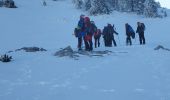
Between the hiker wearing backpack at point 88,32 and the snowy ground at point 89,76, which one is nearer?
the snowy ground at point 89,76

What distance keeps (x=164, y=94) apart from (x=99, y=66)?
14.1ft

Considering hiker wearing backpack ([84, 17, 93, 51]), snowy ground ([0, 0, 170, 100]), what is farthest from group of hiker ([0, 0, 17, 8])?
hiker wearing backpack ([84, 17, 93, 51])

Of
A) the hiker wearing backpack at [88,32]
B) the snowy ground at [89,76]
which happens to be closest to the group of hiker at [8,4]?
the snowy ground at [89,76]

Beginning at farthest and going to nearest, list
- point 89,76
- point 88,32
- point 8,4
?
point 8,4
point 88,32
point 89,76

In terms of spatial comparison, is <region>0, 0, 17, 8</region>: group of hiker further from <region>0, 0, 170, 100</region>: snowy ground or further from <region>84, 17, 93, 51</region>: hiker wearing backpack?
<region>84, 17, 93, 51</region>: hiker wearing backpack

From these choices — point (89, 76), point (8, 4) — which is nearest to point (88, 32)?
point (89, 76)

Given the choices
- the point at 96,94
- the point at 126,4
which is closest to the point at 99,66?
the point at 96,94

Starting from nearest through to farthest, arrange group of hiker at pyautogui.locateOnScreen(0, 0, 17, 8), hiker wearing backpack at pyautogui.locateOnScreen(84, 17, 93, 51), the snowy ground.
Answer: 1. the snowy ground
2. hiker wearing backpack at pyautogui.locateOnScreen(84, 17, 93, 51)
3. group of hiker at pyautogui.locateOnScreen(0, 0, 17, 8)

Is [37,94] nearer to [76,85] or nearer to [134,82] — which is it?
[76,85]

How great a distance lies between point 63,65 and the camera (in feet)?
44.0

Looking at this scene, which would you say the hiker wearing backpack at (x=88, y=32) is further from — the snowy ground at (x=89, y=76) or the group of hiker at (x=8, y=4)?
the group of hiker at (x=8, y=4)

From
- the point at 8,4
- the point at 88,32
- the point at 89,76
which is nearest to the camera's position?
the point at 89,76

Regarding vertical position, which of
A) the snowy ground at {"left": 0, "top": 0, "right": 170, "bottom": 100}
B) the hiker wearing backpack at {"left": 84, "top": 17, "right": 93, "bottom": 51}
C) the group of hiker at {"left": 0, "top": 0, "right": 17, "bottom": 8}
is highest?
the group of hiker at {"left": 0, "top": 0, "right": 17, "bottom": 8}

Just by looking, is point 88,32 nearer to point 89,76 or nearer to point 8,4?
point 89,76
